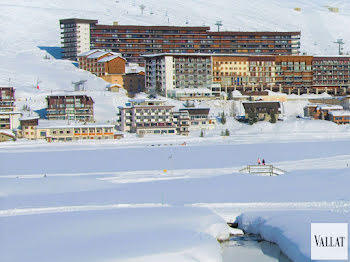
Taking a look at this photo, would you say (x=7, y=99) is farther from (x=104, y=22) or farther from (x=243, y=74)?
(x=104, y=22)

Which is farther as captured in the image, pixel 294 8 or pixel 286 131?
pixel 294 8

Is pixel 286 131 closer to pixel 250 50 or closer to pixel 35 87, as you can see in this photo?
pixel 35 87

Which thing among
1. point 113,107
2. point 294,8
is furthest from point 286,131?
point 294,8

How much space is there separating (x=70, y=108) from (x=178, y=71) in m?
20.5

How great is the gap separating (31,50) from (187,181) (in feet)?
230

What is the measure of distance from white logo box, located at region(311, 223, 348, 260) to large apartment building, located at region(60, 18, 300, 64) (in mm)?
78415

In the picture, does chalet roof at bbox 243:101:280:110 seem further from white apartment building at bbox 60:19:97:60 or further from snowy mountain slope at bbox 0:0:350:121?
white apartment building at bbox 60:19:97:60

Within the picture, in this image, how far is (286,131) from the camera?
212 feet

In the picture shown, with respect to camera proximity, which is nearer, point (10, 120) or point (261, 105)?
point (10, 120)

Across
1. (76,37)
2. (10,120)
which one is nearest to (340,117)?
(10,120)

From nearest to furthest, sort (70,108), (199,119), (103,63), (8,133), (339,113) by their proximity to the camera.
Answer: (8,133) → (199,119) → (70,108) → (339,113) → (103,63)

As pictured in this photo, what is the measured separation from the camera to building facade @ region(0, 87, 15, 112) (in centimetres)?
6731

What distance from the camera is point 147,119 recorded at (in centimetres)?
6444

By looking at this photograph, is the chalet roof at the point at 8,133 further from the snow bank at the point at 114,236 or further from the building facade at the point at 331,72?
the building facade at the point at 331,72
